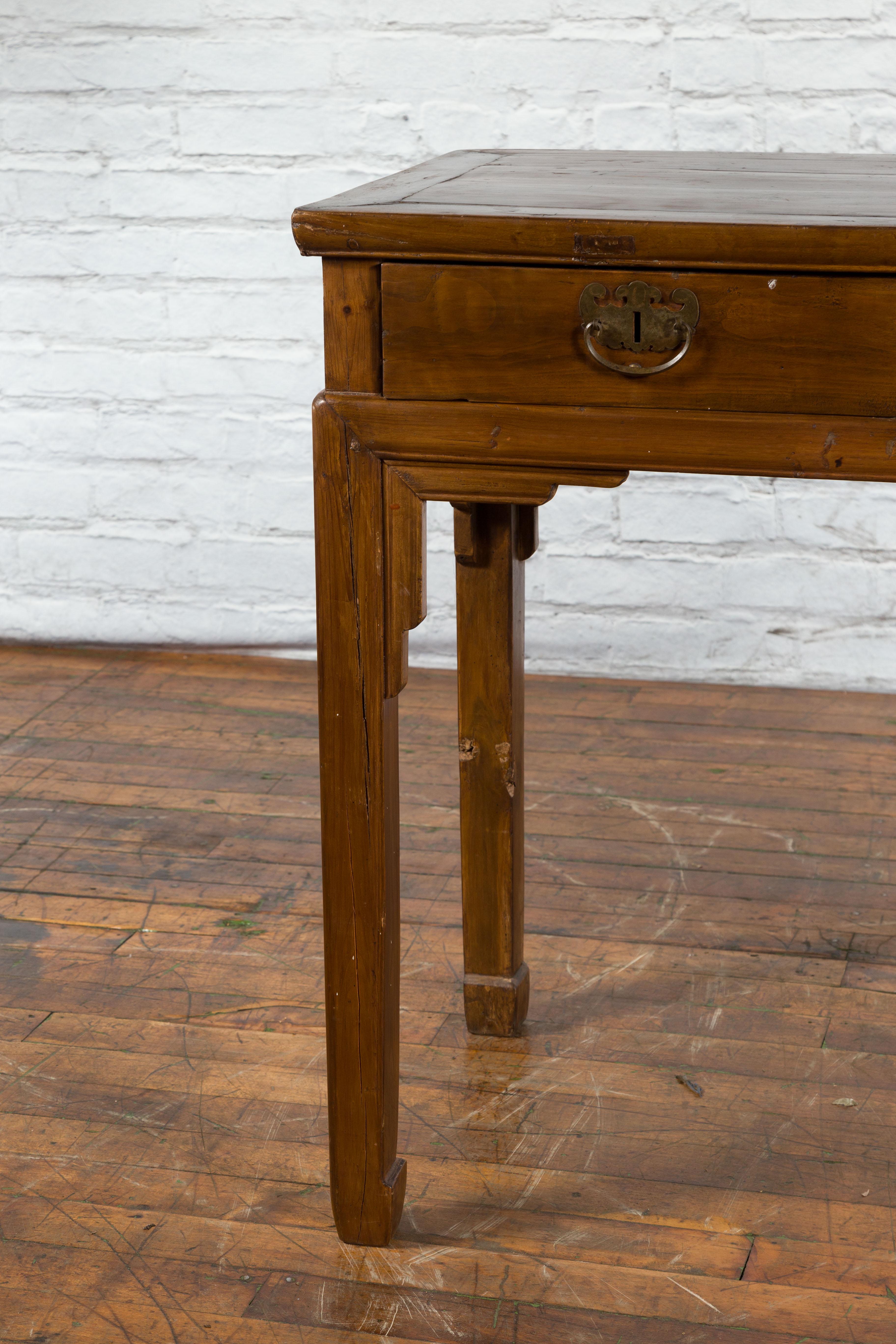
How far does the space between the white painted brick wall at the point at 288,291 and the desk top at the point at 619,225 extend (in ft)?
4.43

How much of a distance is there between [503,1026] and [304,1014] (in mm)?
210

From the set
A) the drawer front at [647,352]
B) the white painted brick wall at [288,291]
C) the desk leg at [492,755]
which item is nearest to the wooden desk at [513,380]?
the drawer front at [647,352]

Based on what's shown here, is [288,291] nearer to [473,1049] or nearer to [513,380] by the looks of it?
[473,1049]

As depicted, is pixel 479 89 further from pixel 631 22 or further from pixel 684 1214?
pixel 684 1214

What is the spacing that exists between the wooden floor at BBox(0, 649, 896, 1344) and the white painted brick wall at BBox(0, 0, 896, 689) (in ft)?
0.84

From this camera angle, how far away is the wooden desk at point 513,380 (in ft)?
3.25

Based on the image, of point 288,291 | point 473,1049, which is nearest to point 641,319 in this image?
point 473,1049

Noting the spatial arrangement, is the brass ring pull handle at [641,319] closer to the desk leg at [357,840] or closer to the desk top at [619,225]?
the desk top at [619,225]

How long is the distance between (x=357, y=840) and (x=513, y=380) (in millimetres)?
366

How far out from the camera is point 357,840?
3.80ft

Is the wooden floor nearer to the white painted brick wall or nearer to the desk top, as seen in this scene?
the white painted brick wall

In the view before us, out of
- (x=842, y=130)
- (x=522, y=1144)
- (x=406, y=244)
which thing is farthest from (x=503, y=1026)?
(x=842, y=130)

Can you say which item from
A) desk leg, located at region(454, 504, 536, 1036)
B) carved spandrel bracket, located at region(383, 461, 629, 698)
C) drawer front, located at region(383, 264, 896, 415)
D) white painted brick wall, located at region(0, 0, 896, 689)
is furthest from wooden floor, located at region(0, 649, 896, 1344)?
drawer front, located at region(383, 264, 896, 415)

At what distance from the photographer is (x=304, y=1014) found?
158 centimetres
